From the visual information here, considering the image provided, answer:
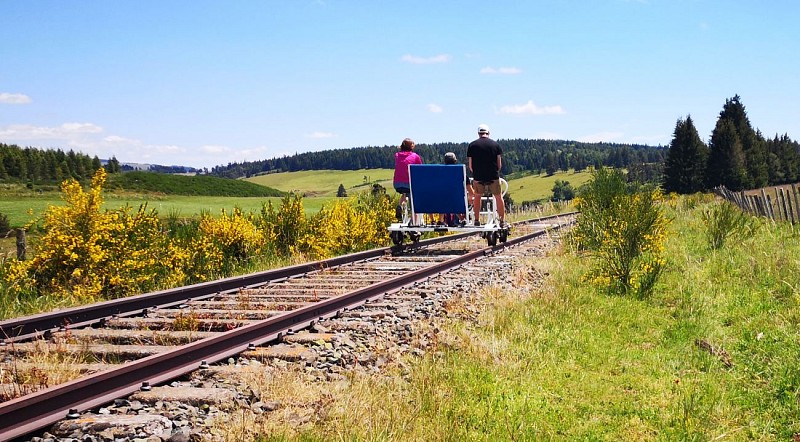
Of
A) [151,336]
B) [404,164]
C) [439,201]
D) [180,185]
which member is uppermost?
[180,185]

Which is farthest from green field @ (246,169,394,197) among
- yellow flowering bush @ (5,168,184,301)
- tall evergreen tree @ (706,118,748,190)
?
yellow flowering bush @ (5,168,184,301)

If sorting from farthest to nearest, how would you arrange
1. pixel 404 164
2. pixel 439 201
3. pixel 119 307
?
pixel 404 164 → pixel 439 201 → pixel 119 307

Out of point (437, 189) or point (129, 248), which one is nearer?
point (129, 248)

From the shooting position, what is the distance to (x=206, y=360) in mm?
4363

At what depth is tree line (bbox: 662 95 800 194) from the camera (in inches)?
2534

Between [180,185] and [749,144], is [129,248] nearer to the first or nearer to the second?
[749,144]

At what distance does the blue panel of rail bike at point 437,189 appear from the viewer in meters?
12.1

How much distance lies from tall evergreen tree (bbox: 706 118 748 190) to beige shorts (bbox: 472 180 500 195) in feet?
196

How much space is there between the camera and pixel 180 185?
433 feet

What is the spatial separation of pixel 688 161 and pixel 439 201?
2547 inches

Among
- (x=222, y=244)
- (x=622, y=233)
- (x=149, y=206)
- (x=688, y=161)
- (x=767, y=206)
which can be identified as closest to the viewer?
(x=622, y=233)

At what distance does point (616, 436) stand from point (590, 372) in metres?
1.15

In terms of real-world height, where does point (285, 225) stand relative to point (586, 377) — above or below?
above

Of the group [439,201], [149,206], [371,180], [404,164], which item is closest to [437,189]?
[439,201]
